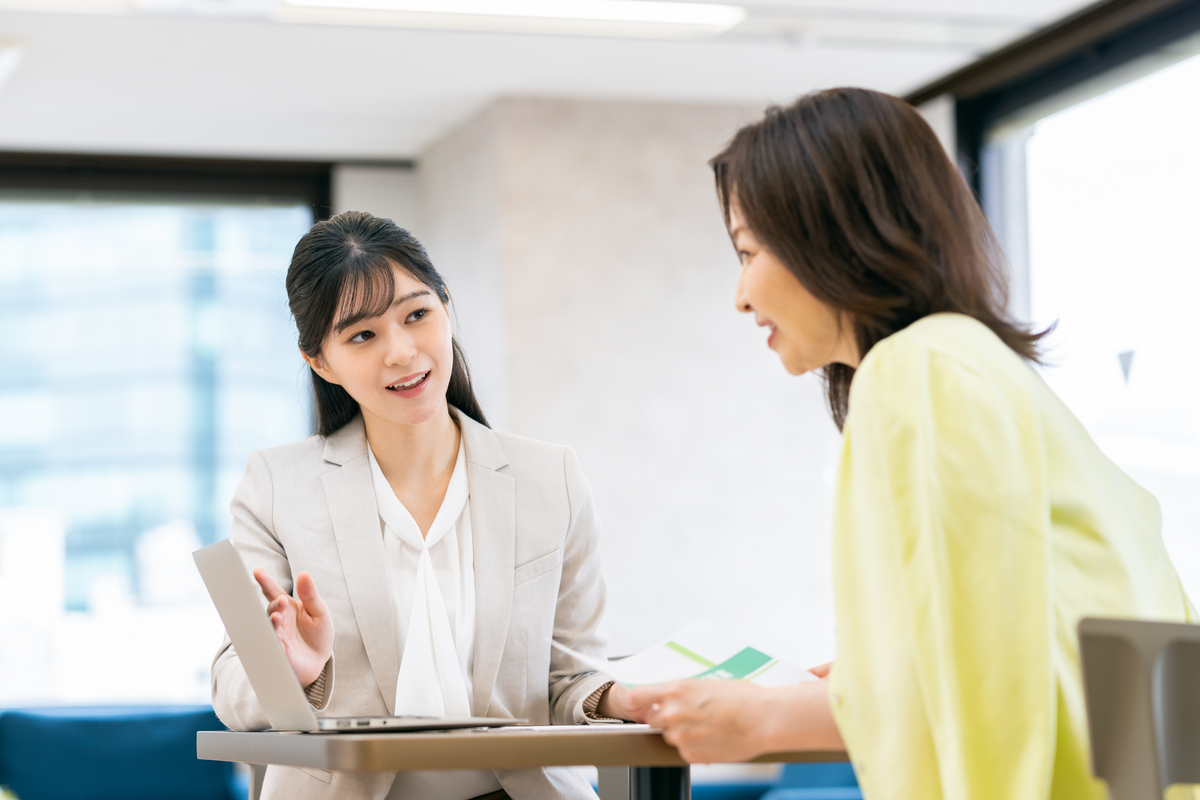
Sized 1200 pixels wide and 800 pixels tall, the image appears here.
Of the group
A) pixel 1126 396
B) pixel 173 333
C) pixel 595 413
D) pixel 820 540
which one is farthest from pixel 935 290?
pixel 173 333

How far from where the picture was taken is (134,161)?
514cm

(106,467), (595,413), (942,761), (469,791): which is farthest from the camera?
(106,467)

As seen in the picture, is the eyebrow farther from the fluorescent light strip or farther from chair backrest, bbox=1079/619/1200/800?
the fluorescent light strip

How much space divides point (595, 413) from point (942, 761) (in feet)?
11.4

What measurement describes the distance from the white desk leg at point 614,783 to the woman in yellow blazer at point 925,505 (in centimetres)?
34

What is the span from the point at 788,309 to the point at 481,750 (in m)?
0.57

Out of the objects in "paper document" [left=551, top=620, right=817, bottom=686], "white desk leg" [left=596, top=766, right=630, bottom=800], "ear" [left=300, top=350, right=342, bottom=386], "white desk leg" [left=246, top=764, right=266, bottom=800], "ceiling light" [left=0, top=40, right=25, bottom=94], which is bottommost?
"white desk leg" [left=246, top=764, right=266, bottom=800]

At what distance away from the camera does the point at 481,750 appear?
1.20m

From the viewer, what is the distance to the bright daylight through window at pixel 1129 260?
3.69 m

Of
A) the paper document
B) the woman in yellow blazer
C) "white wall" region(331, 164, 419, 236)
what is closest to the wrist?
the woman in yellow blazer

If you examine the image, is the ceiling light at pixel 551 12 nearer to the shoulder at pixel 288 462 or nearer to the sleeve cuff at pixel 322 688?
the shoulder at pixel 288 462

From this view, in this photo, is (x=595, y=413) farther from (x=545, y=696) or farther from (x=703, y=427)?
(x=545, y=696)

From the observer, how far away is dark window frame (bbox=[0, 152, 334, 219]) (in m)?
5.07

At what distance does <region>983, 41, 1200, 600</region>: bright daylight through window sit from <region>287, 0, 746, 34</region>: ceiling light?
1264mm
